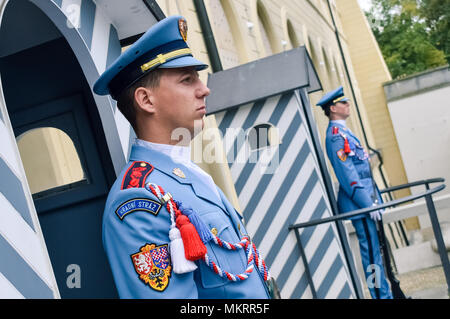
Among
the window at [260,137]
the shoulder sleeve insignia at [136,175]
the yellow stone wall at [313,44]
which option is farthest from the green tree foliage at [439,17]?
the shoulder sleeve insignia at [136,175]

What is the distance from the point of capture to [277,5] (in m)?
10.9

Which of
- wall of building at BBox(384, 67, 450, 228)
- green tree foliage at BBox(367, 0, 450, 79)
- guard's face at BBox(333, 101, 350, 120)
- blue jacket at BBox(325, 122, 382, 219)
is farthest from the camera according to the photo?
green tree foliage at BBox(367, 0, 450, 79)

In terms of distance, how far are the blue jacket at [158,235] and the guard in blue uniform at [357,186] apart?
11.4 feet

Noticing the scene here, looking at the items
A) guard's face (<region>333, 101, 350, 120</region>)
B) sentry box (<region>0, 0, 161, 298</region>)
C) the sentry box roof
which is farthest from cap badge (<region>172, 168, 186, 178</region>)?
guard's face (<region>333, 101, 350, 120</region>)

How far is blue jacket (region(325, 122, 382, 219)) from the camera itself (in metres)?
5.46

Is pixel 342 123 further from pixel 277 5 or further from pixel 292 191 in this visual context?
pixel 277 5

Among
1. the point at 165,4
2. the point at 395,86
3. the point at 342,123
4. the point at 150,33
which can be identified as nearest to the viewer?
the point at 150,33

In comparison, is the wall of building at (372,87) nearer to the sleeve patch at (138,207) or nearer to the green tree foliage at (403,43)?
the green tree foliage at (403,43)

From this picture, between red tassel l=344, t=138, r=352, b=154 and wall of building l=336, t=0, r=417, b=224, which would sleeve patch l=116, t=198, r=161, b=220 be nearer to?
red tassel l=344, t=138, r=352, b=154

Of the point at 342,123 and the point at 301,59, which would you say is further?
the point at 342,123
